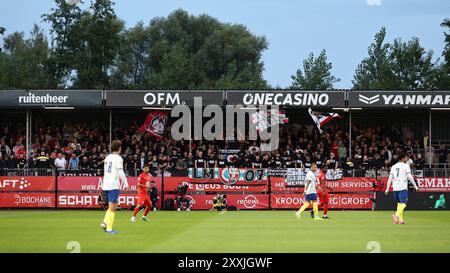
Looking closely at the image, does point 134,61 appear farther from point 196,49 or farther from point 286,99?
point 286,99

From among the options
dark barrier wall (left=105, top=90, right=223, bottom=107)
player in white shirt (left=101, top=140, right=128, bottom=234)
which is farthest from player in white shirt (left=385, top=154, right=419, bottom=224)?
dark barrier wall (left=105, top=90, right=223, bottom=107)

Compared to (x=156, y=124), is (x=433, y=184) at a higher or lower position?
lower

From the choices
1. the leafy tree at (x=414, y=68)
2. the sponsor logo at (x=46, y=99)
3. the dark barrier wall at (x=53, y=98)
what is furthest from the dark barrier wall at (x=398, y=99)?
the leafy tree at (x=414, y=68)

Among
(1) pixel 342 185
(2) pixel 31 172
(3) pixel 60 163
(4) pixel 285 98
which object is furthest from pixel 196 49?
(1) pixel 342 185

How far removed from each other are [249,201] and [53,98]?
440 inches

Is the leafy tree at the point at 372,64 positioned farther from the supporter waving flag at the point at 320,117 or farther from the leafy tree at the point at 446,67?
the supporter waving flag at the point at 320,117

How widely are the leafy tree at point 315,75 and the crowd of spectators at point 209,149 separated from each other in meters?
30.0

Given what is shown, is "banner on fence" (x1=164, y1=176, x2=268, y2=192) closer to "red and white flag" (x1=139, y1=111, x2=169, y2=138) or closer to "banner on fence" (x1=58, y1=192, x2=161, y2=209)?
"banner on fence" (x1=58, y1=192, x2=161, y2=209)

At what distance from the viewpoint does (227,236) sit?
19.7m

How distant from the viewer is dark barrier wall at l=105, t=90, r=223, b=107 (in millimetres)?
39688

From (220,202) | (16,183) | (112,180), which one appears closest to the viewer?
(112,180)

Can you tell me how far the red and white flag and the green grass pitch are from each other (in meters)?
16.1

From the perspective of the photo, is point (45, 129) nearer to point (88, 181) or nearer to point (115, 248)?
point (88, 181)
